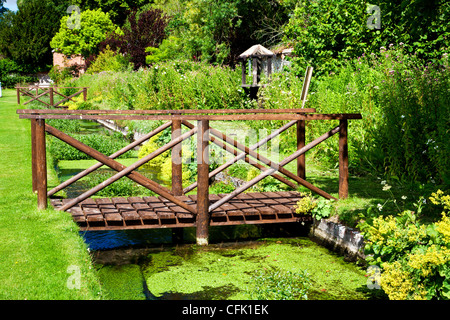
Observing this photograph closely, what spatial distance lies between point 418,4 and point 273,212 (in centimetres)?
269

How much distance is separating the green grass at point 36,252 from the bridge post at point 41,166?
138 millimetres

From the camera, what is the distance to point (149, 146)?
33.9 ft

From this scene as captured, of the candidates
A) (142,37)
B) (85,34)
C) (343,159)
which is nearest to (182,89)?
(343,159)

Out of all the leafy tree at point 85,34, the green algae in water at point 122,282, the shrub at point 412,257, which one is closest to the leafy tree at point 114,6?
the leafy tree at point 85,34

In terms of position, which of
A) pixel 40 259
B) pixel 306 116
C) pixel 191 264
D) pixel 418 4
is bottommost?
pixel 191 264

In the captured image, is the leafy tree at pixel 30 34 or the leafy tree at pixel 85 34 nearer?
the leafy tree at pixel 85 34

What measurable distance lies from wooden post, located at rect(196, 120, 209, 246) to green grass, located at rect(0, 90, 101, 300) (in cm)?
138

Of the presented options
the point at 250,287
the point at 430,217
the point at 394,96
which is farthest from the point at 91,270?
the point at 394,96

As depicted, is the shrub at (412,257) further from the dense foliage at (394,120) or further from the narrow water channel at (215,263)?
the dense foliage at (394,120)

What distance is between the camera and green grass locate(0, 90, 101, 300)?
352cm

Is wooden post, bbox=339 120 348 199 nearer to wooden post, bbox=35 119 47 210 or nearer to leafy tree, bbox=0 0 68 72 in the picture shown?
wooden post, bbox=35 119 47 210

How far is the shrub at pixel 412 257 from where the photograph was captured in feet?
10.7

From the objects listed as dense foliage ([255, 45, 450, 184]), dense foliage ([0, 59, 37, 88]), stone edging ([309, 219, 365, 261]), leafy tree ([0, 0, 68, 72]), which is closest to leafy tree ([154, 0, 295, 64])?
dense foliage ([255, 45, 450, 184])
